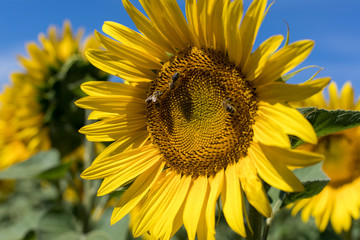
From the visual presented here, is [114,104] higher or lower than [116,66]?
lower

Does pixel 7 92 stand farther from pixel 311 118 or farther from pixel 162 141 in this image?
pixel 311 118

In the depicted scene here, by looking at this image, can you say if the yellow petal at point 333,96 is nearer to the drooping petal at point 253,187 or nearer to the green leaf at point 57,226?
the drooping petal at point 253,187

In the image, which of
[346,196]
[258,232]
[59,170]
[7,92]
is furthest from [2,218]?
[258,232]

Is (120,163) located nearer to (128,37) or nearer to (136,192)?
(136,192)

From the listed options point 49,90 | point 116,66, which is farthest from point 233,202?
point 49,90

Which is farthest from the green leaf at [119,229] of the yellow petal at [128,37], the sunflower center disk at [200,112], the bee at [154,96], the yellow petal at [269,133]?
the yellow petal at [269,133]

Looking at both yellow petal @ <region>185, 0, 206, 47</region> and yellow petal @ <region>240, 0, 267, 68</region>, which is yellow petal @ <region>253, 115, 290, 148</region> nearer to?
yellow petal @ <region>240, 0, 267, 68</region>

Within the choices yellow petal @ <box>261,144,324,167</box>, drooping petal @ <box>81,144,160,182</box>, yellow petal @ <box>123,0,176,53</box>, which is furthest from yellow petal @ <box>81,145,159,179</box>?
yellow petal @ <box>261,144,324,167</box>
